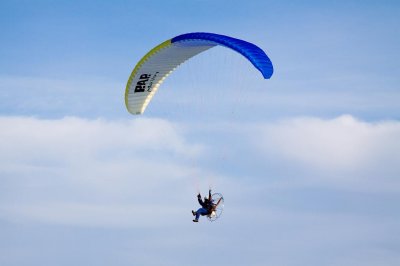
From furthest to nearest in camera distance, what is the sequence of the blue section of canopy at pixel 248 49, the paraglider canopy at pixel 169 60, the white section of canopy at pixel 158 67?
the white section of canopy at pixel 158 67 → the paraglider canopy at pixel 169 60 → the blue section of canopy at pixel 248 49

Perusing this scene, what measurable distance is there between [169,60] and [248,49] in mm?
6171

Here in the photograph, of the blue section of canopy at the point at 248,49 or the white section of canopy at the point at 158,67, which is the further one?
the white section of canopy at the point at 158,67

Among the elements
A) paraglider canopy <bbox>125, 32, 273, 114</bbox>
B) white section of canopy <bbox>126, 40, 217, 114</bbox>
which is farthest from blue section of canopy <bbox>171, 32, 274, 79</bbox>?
white section of canopy <bbox>126, 40, 217, 114</bbox>

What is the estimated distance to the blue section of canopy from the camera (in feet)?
157

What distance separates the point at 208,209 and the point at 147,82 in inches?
309

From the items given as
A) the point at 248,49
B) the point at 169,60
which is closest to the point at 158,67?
the point at 169,60

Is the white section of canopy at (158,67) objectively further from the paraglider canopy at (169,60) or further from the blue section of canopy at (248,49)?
the blue section of canopy at (248,49)

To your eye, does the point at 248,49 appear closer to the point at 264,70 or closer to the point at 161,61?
the point at 264,70

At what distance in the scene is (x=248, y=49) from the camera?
1891 inches

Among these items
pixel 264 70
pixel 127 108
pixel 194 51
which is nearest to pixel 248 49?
pixel 264 70

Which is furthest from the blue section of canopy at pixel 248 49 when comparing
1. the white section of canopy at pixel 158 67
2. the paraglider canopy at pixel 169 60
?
the white section of canopy at pixel 158 67

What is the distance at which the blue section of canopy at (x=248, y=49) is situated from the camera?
47844 millimetres

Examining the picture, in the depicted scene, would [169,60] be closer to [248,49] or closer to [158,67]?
[158,67]

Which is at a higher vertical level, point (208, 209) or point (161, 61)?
point (161, 61)
